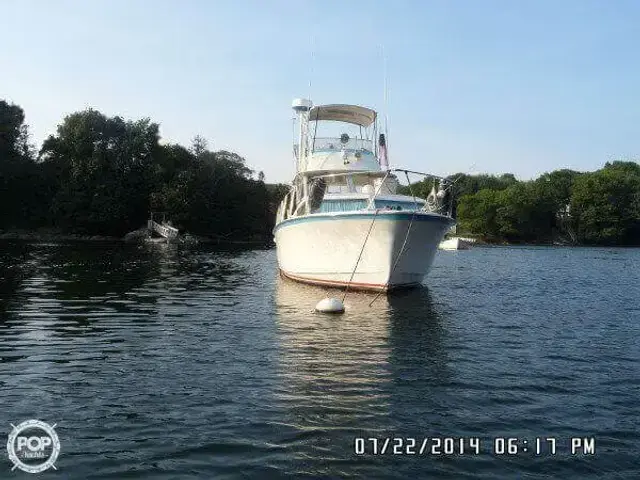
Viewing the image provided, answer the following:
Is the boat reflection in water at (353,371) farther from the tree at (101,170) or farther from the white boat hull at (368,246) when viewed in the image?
the tree at (101,170)

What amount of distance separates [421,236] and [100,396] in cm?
1645

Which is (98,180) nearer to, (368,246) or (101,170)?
(101,170)

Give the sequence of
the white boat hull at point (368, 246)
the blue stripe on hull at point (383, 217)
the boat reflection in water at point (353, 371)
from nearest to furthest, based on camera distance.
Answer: the boat reflection in water at point (353, 371) → the blue stripe on hull at point (383, 217) → the white boat hull at point (368, 246)

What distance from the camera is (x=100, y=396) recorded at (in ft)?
31.8

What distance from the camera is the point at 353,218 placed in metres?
23.0

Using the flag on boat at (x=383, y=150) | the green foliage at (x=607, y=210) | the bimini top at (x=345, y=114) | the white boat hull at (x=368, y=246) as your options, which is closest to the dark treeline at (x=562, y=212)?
the green foliage at (x=607, y=210)

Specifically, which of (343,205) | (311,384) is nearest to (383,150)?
(343,205)

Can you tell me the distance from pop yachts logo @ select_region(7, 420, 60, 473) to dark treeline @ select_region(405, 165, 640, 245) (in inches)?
4128

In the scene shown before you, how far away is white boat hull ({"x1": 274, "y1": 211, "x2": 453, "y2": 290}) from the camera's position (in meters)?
22.7

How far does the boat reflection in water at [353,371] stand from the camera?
332 inches

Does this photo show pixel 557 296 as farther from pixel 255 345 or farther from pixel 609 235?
pixel 609 235

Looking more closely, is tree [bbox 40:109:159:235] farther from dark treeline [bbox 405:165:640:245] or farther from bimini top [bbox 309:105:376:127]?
bimini top [bbox 309:105:376:127]

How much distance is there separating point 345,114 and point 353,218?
12.0 meters

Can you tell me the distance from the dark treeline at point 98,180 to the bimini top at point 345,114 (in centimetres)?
5567
